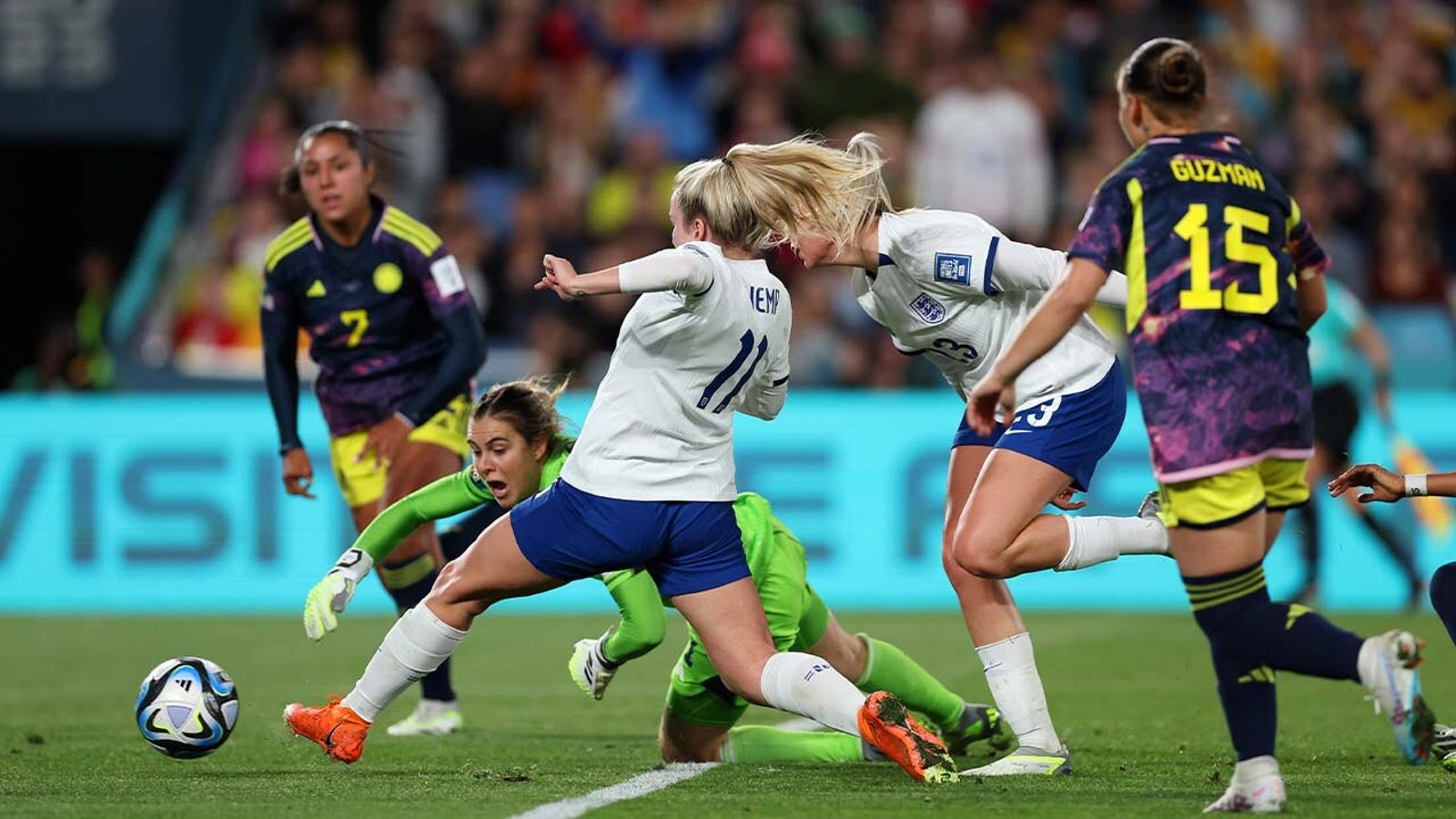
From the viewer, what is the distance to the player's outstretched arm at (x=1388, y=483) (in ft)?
18.1

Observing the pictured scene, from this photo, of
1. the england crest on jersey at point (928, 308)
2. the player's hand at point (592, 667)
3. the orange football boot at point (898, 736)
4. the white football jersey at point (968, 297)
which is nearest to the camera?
the orange football boot at point (898, 736)

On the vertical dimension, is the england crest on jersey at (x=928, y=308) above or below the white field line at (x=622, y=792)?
above

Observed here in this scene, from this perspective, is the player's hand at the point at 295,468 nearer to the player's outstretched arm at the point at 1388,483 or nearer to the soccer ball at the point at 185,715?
the soccer ball at the point at 185,715

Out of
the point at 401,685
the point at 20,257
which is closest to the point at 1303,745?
the point at 401,685

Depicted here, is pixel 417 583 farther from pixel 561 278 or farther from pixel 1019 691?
pixel 561 278

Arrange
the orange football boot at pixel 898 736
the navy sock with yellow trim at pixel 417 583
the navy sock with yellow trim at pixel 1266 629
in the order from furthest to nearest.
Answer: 1. the navy sock with yellow trim at pixel 417 583
2. the orange football boot at pixel 898 736
3. the navy sock with yellow trim at pixel 1266 629

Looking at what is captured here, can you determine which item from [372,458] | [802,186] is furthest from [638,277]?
[372,458]

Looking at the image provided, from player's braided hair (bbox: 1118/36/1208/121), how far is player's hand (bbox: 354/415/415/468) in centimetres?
344

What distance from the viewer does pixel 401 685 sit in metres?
5.84

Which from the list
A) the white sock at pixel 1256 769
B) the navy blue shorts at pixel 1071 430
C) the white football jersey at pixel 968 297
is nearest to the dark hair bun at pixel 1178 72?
the white football jersey at pixel 968 297

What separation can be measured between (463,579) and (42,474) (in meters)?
7.87

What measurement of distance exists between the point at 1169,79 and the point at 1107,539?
1.54 meters

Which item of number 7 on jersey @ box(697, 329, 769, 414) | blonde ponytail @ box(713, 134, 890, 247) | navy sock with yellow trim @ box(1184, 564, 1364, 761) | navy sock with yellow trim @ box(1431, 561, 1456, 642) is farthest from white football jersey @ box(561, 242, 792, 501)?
navy sock with yellow trim @ box(1431, 561, 1456, 642)

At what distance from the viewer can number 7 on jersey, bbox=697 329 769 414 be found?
5.45 m
